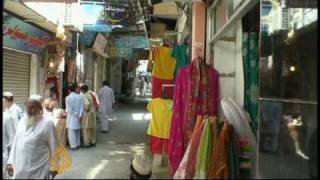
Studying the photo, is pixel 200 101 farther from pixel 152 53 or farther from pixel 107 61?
pixel 107 61

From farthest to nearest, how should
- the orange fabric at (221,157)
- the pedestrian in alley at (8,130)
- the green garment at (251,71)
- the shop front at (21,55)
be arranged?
the shop front at (21,55), the pedestrian in alley at (8,130), the green garment at (251,71), the orange fabric at (221,157)

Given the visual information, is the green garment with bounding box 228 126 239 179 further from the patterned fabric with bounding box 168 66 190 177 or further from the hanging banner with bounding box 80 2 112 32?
the hanging banner with bounding box 80 2 112 32

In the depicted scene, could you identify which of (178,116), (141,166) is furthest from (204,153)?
(178,116)

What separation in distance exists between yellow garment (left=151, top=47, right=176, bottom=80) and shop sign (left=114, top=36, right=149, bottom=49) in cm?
1475

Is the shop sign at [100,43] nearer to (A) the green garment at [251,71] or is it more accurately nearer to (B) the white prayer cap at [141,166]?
(A) the green garment at [251,71]

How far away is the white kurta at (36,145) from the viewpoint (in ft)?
18.4

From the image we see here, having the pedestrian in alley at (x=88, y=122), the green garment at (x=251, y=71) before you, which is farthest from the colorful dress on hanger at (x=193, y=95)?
the pedestrian in alley at (x=88, y=122)

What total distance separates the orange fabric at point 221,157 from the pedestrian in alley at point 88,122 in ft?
31.0

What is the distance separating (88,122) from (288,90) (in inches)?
404

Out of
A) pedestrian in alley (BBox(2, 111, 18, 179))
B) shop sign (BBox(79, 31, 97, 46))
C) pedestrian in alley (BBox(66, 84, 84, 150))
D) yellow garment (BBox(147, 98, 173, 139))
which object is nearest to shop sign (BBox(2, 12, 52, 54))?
pedestrian in alley (BBox(66, 84, 84, 150))

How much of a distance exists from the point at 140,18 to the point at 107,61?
16.8 m

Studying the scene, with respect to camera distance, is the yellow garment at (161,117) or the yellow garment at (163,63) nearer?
the yellow garment at (161,117)

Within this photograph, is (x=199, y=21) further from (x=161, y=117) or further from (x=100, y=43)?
(x=100, y=43)

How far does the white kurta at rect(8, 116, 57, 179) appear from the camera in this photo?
5.62 metres
